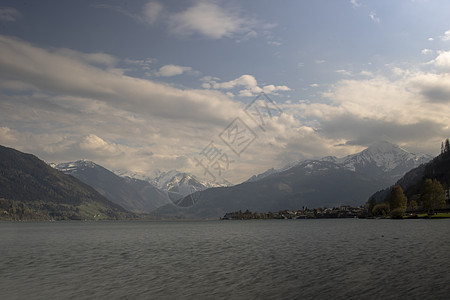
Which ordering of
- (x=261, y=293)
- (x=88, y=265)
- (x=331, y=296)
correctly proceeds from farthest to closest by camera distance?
1. (x=88, y=265)
2. (x=261, y=293)
3. (x=331, y=296)

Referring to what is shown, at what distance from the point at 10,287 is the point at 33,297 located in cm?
800

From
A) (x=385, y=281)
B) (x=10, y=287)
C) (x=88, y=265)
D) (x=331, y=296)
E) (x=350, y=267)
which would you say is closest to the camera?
(x=331, y=296)

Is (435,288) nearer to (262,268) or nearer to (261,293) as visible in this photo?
(261,293)

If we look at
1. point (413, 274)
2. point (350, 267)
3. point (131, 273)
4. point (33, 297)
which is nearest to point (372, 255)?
point (350, 267)

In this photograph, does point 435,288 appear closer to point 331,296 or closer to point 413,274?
point 413,274

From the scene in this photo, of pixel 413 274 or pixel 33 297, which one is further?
pixel 413 274

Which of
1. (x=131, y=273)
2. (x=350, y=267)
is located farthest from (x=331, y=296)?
(x=131, y=273)

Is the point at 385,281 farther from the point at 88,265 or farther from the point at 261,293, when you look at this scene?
the point at 88,265

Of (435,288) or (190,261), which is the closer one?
(435,288)

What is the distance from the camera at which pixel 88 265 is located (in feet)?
200

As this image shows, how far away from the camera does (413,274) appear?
4412cm

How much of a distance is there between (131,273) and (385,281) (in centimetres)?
3519

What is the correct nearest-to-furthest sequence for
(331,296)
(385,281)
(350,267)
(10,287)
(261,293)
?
(331,296)
(261,293)
(385,281)
(10,287)
(350,267)

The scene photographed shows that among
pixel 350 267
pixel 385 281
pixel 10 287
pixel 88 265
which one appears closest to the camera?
pixel 385 281
